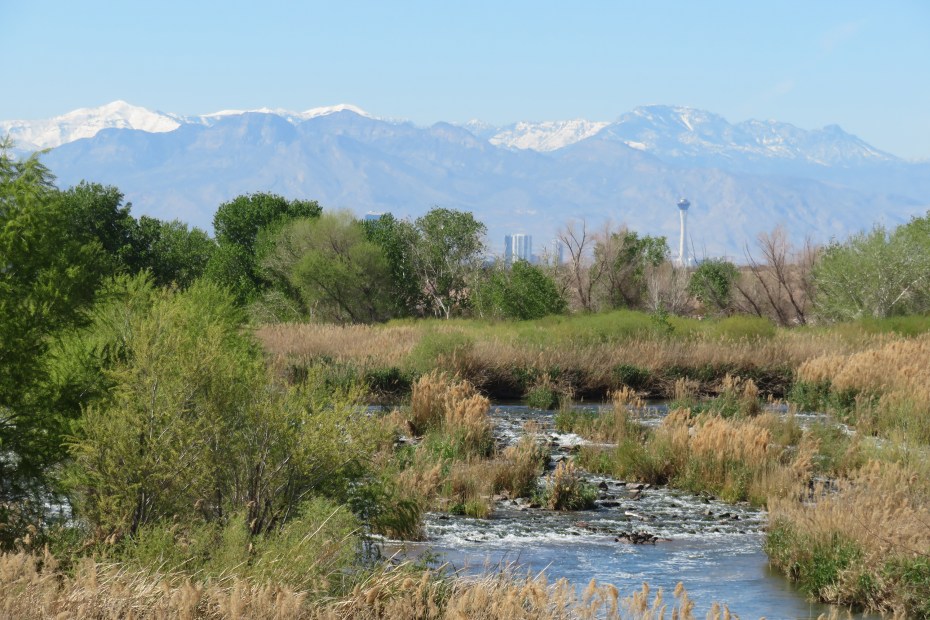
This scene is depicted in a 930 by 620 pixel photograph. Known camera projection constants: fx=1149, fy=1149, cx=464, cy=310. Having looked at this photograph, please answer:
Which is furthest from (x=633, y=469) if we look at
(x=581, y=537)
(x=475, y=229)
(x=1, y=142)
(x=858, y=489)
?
(x=475, y=229)

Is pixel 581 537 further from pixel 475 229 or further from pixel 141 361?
pixel 475 229

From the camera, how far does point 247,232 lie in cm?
6775

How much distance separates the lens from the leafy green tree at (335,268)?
58.8m

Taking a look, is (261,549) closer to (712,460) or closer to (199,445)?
(199,445)

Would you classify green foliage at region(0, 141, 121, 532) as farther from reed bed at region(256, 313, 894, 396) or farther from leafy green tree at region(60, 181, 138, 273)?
leafy green tree at region(60, 181, 138, 273)

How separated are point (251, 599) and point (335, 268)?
50547 mm

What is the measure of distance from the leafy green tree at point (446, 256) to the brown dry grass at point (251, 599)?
55465 mm

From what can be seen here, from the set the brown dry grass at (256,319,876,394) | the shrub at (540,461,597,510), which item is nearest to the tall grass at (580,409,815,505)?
the shrub at (540,461,597,510)

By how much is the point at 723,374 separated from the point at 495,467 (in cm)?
1821

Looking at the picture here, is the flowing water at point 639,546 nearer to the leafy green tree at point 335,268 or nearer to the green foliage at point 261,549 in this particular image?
the green foliage at point 261,549

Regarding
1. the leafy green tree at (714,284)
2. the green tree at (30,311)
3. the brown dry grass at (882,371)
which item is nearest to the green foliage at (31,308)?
the green tree at (30,311)

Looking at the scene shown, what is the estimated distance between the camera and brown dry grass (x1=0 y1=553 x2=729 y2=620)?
26.6ft

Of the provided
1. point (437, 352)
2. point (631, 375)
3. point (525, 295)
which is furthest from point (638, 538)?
point (525, 295)

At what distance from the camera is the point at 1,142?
1293cm
